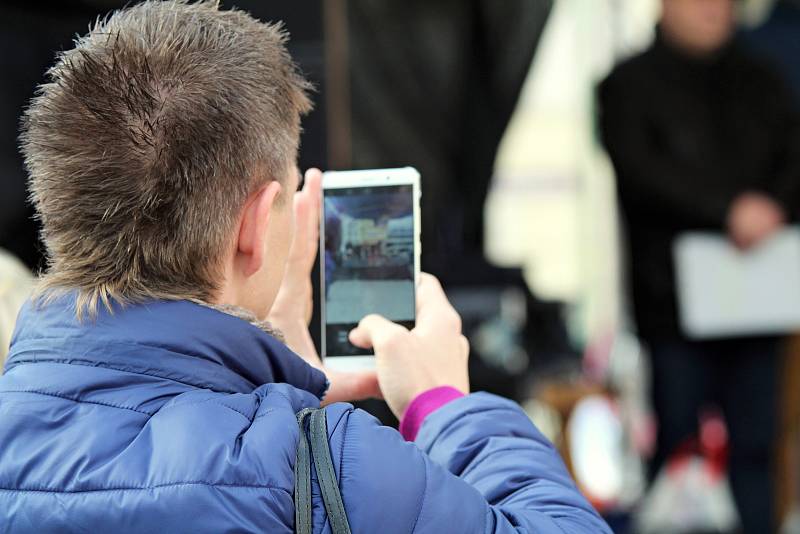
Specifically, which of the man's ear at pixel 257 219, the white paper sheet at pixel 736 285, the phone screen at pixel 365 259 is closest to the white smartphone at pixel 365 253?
the phone screen at pixel 365 259

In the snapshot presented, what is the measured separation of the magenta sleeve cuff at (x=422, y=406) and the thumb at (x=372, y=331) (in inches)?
3.0

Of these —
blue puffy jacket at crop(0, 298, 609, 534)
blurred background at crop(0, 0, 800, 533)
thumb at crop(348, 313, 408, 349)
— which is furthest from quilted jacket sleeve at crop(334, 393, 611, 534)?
blurred background at crop(0, 0, 800, 533)

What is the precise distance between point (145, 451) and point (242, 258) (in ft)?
0.74

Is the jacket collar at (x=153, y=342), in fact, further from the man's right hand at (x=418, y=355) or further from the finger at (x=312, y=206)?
the finger at (x=312, y=206)

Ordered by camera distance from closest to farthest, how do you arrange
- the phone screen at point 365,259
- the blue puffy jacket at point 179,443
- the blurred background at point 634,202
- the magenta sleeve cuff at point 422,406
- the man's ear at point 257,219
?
the blue puffy jacket at point 179,443
the man's ear at point 257,219
the magenta sleeve cuff at point 422,406
the phone screen at point 365,259
the blurred background at point 634,202

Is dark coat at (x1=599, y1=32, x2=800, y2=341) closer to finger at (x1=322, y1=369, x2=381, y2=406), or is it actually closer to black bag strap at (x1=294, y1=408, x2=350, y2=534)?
finger at (x1=322, y1=369, x2=381, y2=406)

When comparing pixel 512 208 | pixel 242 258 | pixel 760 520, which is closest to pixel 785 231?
pixel 760 520

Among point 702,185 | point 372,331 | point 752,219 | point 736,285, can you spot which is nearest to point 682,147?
point 702,185

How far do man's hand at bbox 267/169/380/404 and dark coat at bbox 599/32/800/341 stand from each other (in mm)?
2205

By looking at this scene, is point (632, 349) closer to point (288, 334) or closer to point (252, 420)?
point (288, 334)

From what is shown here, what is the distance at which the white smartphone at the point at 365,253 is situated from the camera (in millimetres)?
1283

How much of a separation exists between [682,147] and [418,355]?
8.11ft

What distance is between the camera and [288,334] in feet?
4.48

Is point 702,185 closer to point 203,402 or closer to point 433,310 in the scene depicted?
point 433,310
